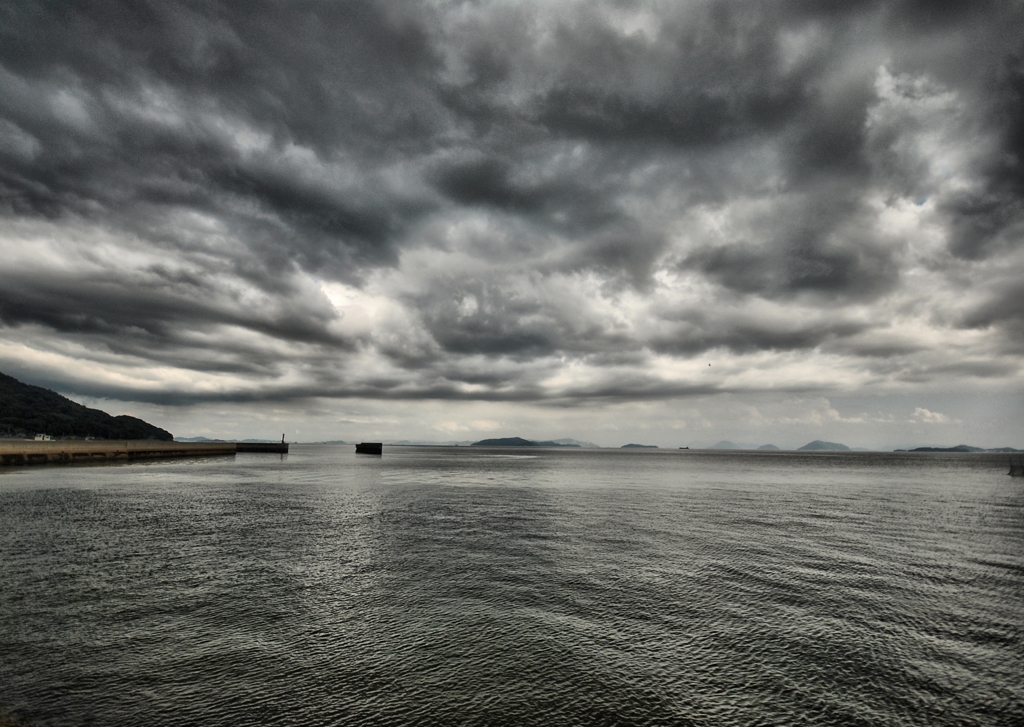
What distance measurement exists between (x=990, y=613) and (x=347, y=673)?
16622 mm

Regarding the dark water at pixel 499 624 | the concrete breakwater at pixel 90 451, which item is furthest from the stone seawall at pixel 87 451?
the dark water at pixel 499 624

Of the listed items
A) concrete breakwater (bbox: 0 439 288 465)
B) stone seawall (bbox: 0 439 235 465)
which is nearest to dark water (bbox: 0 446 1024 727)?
stone seawall (bbox: 0 439 235 465)

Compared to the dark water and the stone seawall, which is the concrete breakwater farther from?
the dark water

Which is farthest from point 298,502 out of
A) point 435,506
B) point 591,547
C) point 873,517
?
point 873,517

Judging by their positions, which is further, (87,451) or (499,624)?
(87,451)

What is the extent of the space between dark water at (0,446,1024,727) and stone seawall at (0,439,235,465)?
2313 inches

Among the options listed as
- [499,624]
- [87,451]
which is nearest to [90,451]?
[87,451]

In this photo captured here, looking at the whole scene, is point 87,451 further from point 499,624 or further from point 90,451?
point 499,624

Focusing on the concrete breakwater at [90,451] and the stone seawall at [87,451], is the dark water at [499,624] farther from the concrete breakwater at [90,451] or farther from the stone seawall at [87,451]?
the concrete breakwater at [90,451]

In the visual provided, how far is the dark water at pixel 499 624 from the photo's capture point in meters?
8.27

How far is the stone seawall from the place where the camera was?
6667 cm

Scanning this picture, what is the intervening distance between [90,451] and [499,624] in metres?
102

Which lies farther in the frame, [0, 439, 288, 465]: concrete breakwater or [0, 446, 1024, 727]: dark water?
[0, 439, 288, 465]: concrete breakwater

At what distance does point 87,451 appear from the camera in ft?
274
